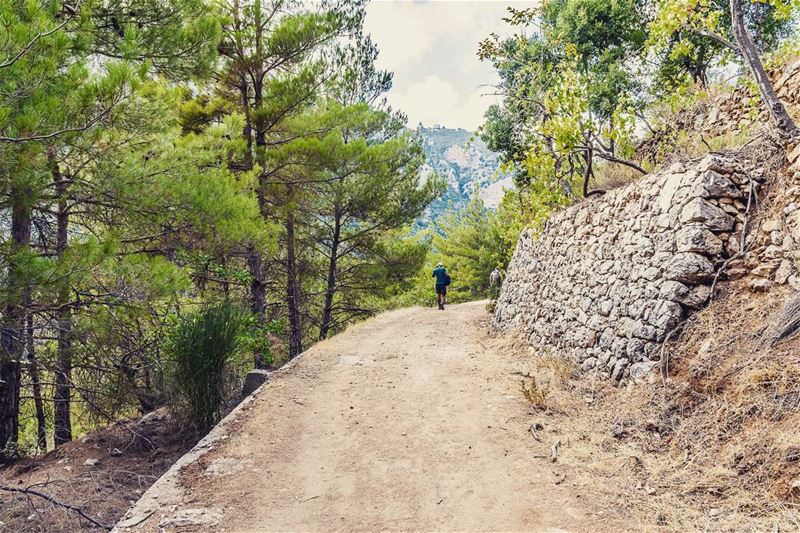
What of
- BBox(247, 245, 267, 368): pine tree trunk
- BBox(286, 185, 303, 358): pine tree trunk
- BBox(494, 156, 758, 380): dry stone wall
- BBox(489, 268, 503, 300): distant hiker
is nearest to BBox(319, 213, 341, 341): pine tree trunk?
BBox(286, 185, 303, 358): pine tree trunk

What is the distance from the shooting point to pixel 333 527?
3459 millimetres

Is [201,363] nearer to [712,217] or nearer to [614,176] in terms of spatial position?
[712,217]

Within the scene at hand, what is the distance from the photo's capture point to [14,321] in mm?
5863

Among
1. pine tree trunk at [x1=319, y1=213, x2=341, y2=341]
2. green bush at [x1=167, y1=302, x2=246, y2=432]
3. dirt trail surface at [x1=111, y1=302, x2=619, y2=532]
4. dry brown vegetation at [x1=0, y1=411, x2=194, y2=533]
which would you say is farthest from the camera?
pine tree trunk at [x1=319, y1=213, x2=341, y2=341]

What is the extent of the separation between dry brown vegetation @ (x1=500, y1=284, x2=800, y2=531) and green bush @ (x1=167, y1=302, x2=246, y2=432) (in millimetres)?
4381

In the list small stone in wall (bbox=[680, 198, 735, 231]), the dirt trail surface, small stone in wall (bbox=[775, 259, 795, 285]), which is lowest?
the dirt trail surface

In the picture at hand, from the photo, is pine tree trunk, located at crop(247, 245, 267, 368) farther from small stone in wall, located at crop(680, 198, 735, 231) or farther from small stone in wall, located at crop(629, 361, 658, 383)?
small stone in wall, located at crop(680, 198, 735, 231)

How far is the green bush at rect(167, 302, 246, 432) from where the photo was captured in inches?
251

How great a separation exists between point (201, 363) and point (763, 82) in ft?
25.1

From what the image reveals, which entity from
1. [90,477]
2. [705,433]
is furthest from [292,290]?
[705,433]

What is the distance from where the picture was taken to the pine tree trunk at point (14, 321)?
5.25 meters

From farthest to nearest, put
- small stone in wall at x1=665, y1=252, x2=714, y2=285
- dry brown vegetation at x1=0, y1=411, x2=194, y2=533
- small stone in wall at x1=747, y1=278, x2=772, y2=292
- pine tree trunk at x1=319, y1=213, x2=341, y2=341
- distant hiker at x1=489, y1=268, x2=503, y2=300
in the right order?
pine tree trunk at x1=319, y1=213, x2=341, y2=341 → distant hiker at x1=489, y1=268, x2=503, y2=300 → small stone in wall at x1=665, y1=252, x2=714, y2=285 → dry brown vegetation at x1=0, y1=411, x2=194, y2=533 → small stone in wall at x1=747, y1=278, x2=772, y2=292

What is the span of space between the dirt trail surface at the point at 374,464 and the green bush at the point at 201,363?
2.16 ft

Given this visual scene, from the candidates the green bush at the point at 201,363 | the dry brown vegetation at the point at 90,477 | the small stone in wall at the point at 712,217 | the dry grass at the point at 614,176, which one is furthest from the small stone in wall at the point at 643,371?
the dry brown vegetation at the point at 90,477
